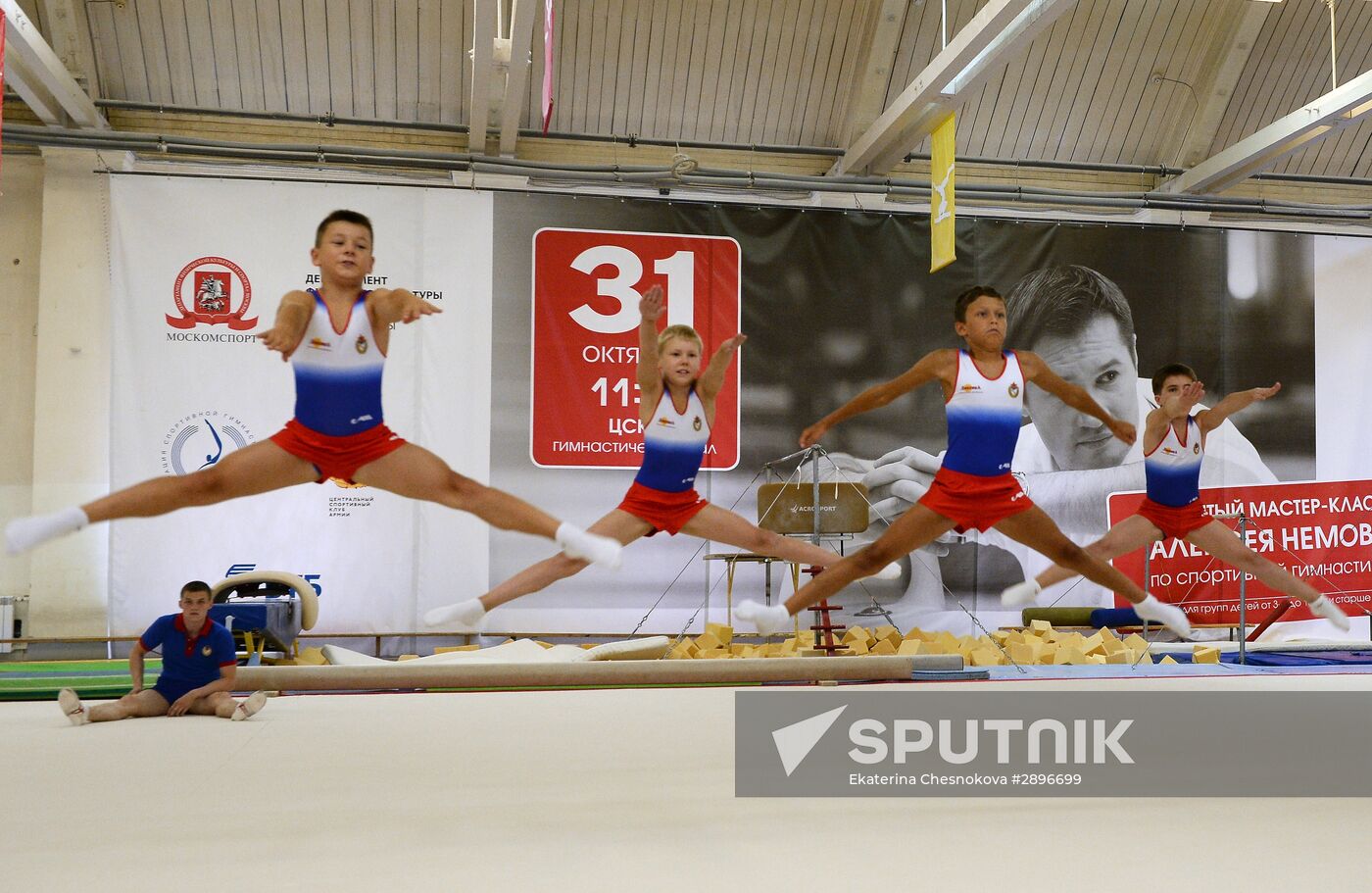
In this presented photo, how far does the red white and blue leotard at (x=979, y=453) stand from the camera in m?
5.59

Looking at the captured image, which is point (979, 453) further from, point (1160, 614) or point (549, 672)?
point (549, 672)

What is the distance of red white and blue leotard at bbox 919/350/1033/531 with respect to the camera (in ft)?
18.3

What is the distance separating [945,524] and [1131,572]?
3.46 meters

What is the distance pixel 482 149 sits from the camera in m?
9.98

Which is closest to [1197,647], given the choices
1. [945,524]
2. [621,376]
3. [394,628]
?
[945,524]

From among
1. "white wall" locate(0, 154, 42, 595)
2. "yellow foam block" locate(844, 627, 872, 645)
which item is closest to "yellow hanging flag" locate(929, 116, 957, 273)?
"yellow foam block" locate(844, 627, 872, 645)

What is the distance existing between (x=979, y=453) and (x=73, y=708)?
500 cm

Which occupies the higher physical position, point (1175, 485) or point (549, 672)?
point (1175, 485)

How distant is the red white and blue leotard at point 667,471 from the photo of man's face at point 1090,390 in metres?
3.04

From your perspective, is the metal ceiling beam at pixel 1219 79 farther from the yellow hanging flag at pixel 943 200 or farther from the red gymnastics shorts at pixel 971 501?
the red gymnastics shorts at pixel 971 501

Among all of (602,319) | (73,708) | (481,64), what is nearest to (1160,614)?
(602,319)

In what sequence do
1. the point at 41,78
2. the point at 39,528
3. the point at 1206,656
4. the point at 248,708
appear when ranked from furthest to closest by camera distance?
the point at 1206,656 → the point at 41,78 → the point at 248,708 → the point at 39,528

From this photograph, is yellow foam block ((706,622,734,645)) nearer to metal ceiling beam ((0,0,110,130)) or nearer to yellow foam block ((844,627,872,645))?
yellow foam block ((844,627,872,645))

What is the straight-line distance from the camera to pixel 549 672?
6082 millimetres
